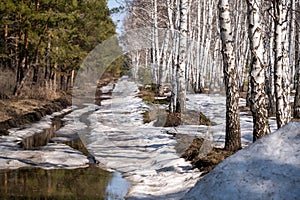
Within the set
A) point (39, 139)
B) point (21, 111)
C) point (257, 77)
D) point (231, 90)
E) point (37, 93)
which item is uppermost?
point (257, 77)

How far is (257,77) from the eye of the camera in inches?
345

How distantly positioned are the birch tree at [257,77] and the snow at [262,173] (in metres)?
3.78

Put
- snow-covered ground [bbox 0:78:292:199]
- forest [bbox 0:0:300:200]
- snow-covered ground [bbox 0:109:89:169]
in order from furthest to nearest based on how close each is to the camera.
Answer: snow-covered ground [bbox 0:109:89:169], snow-covered ground [bbox 0:78:292:199], forest [bbox 0:0:300:200]

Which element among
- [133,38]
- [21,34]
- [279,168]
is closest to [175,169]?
[279,168]

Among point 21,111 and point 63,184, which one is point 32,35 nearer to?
point 21,111

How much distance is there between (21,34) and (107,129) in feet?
27.5

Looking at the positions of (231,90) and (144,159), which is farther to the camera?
(144,159)

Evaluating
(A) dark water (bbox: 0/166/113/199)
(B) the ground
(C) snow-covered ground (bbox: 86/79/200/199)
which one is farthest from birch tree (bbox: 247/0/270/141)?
(B) the ground

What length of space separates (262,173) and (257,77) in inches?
181

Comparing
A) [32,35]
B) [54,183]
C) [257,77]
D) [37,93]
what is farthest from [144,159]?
[37,93]

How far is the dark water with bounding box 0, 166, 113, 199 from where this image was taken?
7607 millimetres

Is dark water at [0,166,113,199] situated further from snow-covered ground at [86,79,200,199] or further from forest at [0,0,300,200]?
snow-covered ground at [86,79,200,199]

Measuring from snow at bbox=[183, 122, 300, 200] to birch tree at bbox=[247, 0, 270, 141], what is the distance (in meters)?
3.78

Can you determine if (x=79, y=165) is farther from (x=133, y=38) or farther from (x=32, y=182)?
(x=133, y=38)
